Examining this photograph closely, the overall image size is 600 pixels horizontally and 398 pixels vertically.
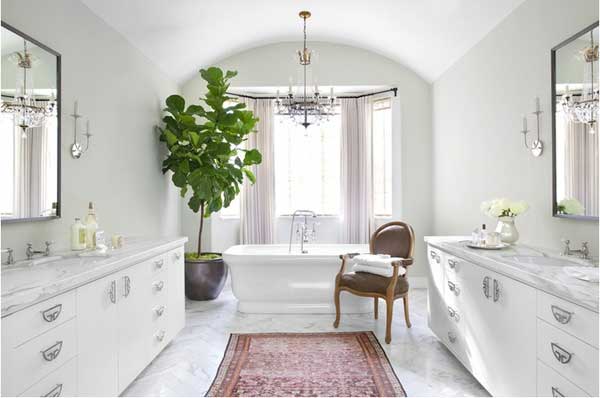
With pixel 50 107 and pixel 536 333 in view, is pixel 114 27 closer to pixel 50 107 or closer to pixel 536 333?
pixel 50 107

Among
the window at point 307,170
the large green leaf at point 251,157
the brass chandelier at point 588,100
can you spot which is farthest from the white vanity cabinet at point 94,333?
the window at point 307,170

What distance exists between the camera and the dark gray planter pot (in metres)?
4.29

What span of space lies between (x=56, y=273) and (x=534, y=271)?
2.10 m

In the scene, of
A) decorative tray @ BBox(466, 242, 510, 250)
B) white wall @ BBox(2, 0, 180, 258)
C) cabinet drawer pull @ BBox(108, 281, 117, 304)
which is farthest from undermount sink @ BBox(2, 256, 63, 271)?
decorative tray @ BBox(466, 242, 510, 250)

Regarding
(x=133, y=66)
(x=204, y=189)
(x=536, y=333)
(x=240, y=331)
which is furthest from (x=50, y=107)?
(x=536, y=333)

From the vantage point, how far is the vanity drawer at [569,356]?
53.2 inches

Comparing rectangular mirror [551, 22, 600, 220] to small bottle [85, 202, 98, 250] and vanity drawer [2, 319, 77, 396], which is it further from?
small bottle [85, 202, 98, 250]

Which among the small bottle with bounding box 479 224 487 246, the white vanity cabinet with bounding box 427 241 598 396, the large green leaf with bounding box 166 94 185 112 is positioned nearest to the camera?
the white vanity cabinet with bounding box 427 241 598 396

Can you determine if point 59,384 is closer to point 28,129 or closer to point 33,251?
point 33,251

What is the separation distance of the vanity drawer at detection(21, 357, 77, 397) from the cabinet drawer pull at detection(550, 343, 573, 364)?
1.96m

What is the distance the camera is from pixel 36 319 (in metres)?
1.47

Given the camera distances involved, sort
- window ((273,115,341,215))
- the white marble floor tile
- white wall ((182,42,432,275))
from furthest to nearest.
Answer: window ((273,115,341,215))
white wall ((182,42,432,275))
the white marble floor tile

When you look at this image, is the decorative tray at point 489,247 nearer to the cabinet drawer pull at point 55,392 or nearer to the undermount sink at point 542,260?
the undermount sink at point 542,260

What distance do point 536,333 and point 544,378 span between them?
0.18 meters
